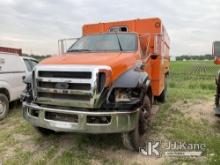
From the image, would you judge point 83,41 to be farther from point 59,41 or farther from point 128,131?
point 128,131

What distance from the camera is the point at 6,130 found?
6.11 m

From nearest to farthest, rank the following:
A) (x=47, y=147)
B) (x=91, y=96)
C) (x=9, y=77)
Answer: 1. (x=91, y=96)
2. (x=47, y=147)
3. (x=9, y=77)

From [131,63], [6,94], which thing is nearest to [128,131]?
[131,63]

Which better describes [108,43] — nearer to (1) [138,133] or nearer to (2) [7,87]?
(1) [138,133]

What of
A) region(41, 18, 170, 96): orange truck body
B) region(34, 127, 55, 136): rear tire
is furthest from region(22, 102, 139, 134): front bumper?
region(34, 127, 55, 136): rear tire

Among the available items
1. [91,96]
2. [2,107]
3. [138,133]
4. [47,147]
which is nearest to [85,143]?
[47,147]

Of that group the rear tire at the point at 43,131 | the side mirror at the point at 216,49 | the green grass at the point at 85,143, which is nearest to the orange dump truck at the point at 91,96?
the green grass at the point at 85,143

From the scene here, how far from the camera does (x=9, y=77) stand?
738 cm

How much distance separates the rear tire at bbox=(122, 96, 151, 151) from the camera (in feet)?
14.2

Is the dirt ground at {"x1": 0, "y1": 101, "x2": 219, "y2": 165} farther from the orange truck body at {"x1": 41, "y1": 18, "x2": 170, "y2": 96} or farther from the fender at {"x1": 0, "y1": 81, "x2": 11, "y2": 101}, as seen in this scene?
the orange truck body at {"x1": 41, "y1": 18, "x2": 170, "y2": 96}

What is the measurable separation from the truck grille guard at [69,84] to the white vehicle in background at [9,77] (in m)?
3.02

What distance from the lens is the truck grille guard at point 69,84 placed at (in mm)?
3969

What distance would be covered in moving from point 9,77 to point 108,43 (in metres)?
3.49

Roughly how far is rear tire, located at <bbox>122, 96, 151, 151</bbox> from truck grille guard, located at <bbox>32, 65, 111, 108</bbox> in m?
0.88
